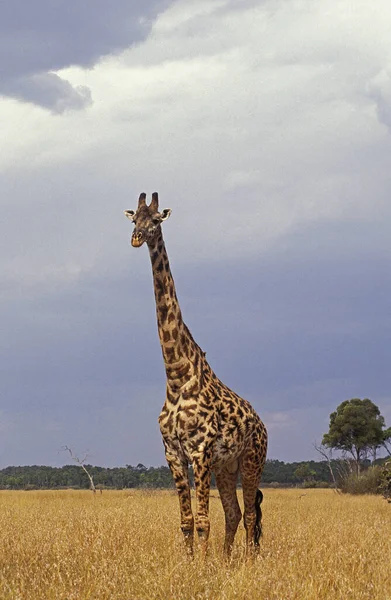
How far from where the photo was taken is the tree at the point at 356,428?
57250 mm

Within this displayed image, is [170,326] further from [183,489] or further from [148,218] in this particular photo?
[183,489]

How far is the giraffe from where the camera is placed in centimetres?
916

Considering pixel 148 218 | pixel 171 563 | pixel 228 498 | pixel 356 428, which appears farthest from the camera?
pixel 356 428

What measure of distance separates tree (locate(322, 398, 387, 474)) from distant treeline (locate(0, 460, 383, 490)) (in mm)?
5123

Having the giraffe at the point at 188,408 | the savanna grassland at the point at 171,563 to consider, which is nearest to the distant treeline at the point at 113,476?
the savanna grassland at the point at 171,563

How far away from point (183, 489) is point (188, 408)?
96 centimetres

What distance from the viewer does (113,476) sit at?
69.1 metres

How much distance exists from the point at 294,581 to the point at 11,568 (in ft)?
12.3

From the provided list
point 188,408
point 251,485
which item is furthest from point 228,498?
point 188,408

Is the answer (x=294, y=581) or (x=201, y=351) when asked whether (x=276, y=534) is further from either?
(x=294, y=581)

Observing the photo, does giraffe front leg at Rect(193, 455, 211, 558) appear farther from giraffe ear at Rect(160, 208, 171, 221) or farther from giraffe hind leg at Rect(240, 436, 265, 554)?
giraffe ear at Rect(160, 208, 171, 221)

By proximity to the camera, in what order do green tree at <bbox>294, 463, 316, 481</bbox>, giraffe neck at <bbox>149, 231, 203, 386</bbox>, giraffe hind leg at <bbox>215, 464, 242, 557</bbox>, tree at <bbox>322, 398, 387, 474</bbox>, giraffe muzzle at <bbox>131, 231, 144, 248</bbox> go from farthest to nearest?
green tree at <bbox>294, 463, 316, 481</bbox>
tree at <bbox>322, 398, 387, 474</bbox>
giraffe hind leg at <bbox>215, 464, 242, 557</bbox>
giraffe neck at <bbox>149, 231, 203, 386</bbox>
giraffe muzzle at <bbox>131, 231, 144, 248</bbox>

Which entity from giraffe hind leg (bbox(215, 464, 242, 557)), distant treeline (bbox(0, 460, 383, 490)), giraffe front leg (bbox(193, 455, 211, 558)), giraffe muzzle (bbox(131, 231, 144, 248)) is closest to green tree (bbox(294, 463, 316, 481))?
distant treeline (bbox(0, 460, 383, 490))

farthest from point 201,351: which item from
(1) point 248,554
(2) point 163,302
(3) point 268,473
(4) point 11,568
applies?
(3) point 268,473
